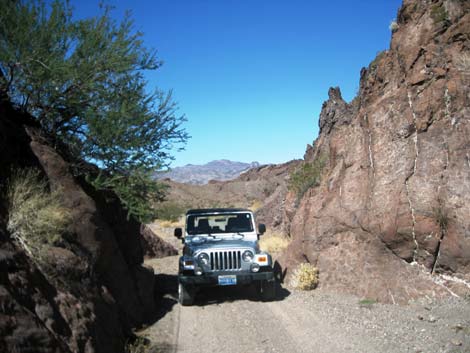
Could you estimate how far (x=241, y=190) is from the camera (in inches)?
2977

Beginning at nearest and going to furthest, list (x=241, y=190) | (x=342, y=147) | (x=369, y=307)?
(x=369, y=307) < (x=342, y=147) < (x=241, y=190)

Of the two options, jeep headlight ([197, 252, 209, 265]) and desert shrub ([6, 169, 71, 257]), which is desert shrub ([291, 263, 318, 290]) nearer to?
jeep headlight ([197, 252, 209, 265])

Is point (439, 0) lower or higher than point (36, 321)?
higher

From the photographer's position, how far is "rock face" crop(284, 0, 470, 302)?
359 inches

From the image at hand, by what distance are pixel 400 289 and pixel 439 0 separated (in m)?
7.04

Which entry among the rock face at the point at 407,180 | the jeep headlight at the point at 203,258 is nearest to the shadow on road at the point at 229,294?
the jeep headlight at the point at 203,258

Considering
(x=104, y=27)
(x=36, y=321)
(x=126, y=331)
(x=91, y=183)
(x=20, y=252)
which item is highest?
(x=104, y=27)

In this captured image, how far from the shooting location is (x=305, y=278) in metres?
11.2

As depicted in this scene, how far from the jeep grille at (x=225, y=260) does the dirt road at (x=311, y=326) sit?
818 millimetres

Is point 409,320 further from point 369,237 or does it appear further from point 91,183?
point 91,183

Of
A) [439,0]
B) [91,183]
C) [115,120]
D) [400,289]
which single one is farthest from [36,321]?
[439,0]

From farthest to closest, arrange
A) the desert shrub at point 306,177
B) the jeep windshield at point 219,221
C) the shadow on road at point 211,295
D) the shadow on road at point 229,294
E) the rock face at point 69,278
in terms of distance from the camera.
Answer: the desert shrub at point 306,177 < the jeep windshield at point 219,221 < the shadow on road at point 229,294 < the shadow on road at point 211,295 < the rock face at point 69,278

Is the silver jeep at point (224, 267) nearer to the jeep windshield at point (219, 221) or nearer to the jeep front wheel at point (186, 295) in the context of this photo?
the jeep front wheel at point (186, 295)

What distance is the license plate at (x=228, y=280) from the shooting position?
1003 cm
